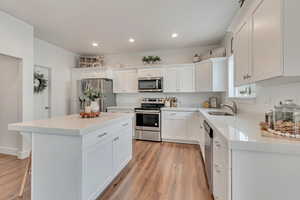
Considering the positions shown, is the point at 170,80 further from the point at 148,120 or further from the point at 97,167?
the point at 97,167

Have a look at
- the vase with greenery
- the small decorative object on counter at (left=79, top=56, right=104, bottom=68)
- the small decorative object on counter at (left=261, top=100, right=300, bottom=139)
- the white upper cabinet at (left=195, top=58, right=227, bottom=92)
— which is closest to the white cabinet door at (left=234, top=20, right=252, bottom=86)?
the small decorative object on counter at (left=261, top=100, right=300, bottom=139)

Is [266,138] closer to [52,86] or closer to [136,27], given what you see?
[136,27]

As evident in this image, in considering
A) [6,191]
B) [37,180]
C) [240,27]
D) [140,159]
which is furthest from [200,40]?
[6,191]

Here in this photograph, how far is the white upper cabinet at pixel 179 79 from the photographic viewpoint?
Answer: 401 centimetres

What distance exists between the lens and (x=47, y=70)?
402cm

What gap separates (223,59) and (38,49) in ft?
15.3

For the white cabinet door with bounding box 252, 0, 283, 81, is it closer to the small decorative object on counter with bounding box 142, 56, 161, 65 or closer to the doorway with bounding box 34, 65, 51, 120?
the small decorative object on counter with bounding box 142, 56, 161, 65

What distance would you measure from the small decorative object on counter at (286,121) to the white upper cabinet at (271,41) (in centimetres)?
24

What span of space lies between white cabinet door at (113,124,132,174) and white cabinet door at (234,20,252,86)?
1828mm

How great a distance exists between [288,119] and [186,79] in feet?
9.93

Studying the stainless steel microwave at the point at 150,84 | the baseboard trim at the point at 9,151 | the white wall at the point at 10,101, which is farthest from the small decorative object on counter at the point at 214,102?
the baseboard trim at the point at 9,151

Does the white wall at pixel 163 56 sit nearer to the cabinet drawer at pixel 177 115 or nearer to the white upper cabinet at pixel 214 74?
the white upper cabinet at pixel 214 74

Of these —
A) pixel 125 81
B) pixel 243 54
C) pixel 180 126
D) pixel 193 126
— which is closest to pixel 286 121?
pixel 243 54

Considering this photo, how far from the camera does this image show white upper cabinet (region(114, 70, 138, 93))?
14.8 feet
